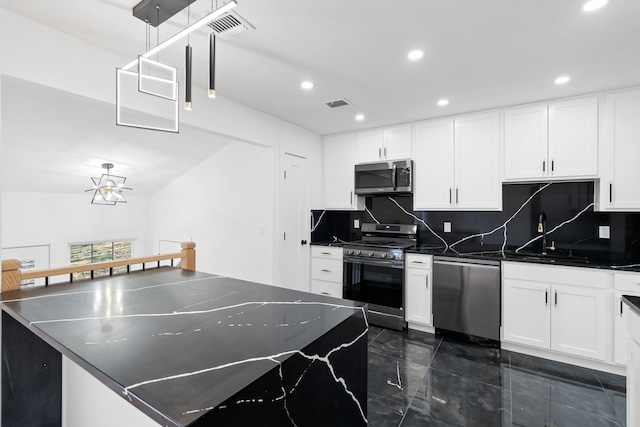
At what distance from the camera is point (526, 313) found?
2.87 metres

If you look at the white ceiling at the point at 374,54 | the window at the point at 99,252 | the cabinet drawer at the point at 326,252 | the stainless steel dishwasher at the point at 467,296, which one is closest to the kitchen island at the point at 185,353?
the white ceiling at the point at 374,54

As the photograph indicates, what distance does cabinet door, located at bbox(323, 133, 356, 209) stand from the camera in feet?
13.8

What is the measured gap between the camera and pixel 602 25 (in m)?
1.81

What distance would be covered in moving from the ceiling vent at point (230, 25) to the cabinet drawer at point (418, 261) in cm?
271

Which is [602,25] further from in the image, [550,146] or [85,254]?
[85,254]

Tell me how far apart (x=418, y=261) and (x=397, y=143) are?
149 cm

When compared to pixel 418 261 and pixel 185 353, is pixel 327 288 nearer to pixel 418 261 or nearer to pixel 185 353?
pixel 418 261

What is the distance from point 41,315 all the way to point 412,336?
3.16 metres

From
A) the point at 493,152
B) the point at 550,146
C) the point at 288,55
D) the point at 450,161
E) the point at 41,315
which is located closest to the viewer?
the point at 41,315

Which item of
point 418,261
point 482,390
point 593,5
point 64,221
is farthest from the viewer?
point 64,221

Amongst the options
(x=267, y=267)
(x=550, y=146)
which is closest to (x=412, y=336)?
(x=267, y=267)

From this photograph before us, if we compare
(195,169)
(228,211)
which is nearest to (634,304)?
(228,211)

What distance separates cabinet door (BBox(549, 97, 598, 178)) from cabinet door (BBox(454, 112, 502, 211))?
47 cm

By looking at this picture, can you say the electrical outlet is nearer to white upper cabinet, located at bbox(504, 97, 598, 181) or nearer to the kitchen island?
white upper cabinet, located at bbox(504, 97, 598, 181)
